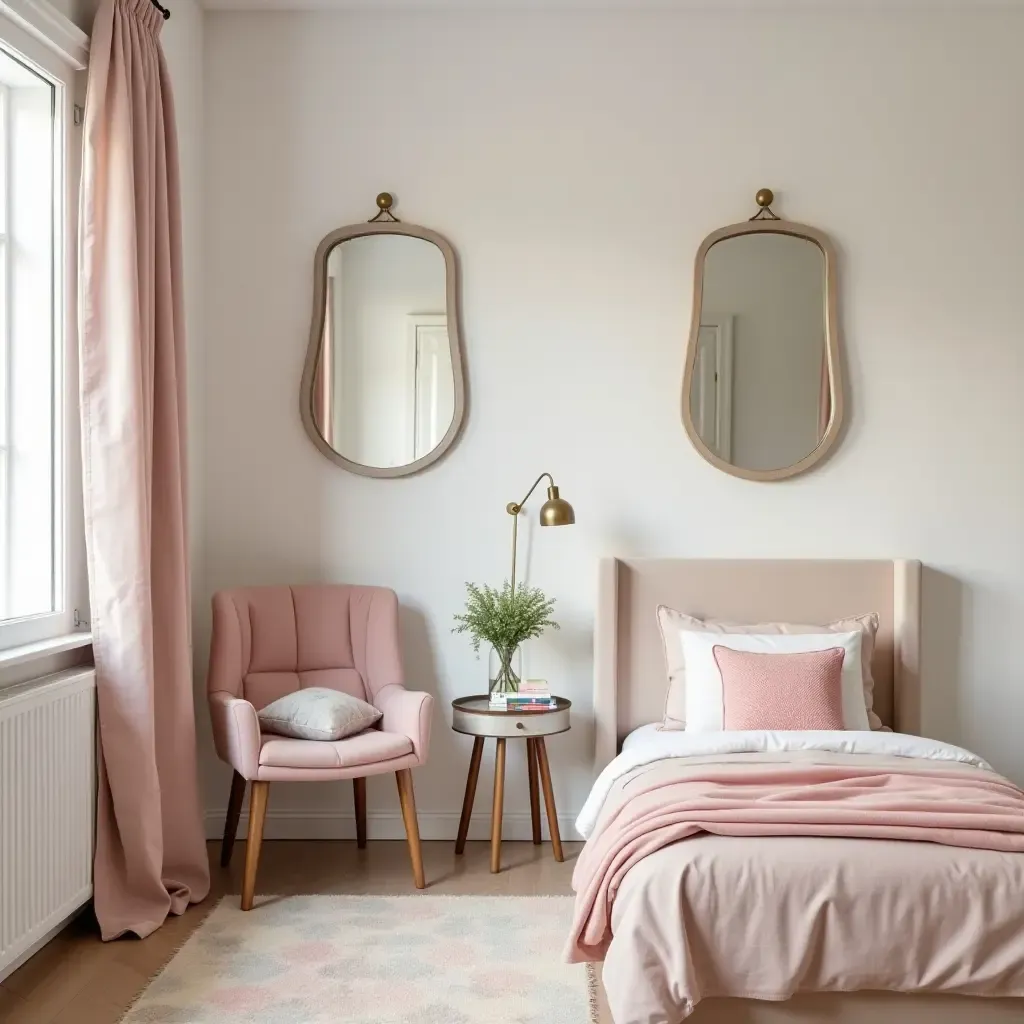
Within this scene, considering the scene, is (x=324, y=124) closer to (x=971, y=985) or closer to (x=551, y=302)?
(x=551, y=302)

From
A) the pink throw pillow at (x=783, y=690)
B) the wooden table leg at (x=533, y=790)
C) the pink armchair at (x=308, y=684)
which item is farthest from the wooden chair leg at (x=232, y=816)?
the pink throw pillow at (x=783, y=690)

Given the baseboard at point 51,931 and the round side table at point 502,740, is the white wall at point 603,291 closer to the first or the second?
the round side table at point 502,740

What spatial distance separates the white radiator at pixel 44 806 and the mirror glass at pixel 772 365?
2.36 metres

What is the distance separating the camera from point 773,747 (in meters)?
3.45

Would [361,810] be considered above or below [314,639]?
below

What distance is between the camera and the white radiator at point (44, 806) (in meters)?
2.80

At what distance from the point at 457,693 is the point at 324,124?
218 cm

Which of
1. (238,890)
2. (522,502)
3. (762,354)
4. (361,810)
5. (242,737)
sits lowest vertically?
(238,890)

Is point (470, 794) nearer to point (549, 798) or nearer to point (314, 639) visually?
point (549, 798)

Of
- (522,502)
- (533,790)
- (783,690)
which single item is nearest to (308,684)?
(533,790)

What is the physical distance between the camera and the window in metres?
3.23

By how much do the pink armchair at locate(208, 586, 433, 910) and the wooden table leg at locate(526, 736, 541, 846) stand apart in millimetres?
429

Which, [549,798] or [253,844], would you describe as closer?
[253,844]

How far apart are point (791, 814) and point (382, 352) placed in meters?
2.41
